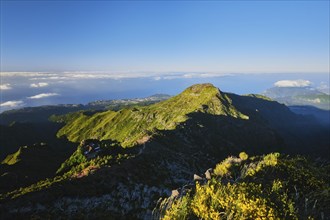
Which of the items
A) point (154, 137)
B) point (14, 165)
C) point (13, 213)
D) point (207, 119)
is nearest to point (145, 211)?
point (13, 213)

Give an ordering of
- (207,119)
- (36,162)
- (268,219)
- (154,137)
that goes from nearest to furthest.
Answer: (268,219), (154,137), (36,162), (207,119)

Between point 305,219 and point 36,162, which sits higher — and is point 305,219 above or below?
above

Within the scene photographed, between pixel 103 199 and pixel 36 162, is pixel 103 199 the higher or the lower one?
the higher one

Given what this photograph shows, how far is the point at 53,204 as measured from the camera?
145 feet

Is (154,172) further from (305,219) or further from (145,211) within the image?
(305,219)

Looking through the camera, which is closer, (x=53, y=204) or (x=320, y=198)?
(x=320, y=198)

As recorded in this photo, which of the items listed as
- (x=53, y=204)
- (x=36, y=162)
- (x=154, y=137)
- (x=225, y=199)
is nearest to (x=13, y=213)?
(x=53, y=204)

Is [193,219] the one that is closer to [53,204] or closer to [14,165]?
[53,204]

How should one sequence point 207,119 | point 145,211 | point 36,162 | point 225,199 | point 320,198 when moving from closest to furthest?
point 225,199 < point 320,198 < point 145,211 < point 36,162 < point 207,119

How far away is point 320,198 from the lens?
1576 inches

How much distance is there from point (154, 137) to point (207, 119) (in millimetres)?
95135

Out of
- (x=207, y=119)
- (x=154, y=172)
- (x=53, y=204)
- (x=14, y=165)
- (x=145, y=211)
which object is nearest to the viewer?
(x=53, y=204)

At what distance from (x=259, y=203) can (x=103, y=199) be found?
2872 centimetres

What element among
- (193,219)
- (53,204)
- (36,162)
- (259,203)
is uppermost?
(259,203)
